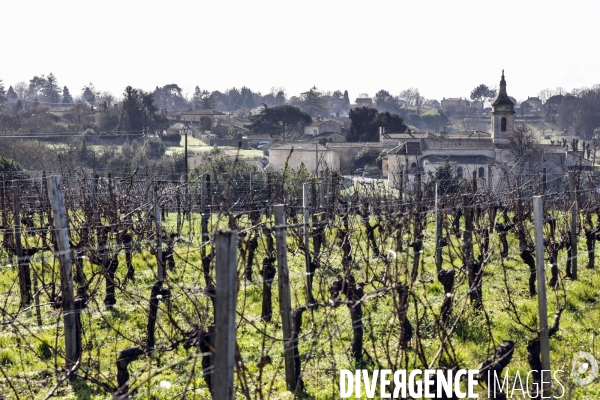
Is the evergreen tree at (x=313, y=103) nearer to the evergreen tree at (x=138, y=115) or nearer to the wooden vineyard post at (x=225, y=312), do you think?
the evergreen tree at (x=138, y=115)

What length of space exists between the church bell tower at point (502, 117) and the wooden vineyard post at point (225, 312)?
40.0 metres

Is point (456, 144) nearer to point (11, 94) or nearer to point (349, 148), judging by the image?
point (349, 148)

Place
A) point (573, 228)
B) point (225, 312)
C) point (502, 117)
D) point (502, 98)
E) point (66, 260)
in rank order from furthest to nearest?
point (502, 117) → point (502, 98) → point (573, 228) → point (66, 260) → point (225, 312)

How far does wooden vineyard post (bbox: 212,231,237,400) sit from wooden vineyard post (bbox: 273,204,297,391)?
1682 mm

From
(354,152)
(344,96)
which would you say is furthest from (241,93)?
(354,152)

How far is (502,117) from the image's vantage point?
41.2m

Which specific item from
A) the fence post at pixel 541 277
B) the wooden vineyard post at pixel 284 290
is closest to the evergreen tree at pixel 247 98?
the wooden vineyard post at pixel 284 290

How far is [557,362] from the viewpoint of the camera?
6082mm

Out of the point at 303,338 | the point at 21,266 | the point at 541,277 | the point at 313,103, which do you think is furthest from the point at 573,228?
the point at 313,103

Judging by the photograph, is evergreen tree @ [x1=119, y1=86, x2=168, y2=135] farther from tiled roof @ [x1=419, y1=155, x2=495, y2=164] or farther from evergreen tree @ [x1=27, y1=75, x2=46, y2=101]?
evergreen tree @ [x1=27, y1=75, x2=46, y2=101]

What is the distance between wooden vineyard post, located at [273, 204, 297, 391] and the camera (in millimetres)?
4648

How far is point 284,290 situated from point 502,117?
126 ft

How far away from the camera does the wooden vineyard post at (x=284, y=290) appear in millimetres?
4648

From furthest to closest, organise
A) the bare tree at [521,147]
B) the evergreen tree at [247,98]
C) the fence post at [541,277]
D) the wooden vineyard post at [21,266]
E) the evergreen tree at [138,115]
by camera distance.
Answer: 1. the evergreen tree at [247,98]
2. the evergreen tree at [138,115]
3. the bare tree at [521,147]
4. the wooden vineyard post at [21,266]
5. the fence post at [541,277]
